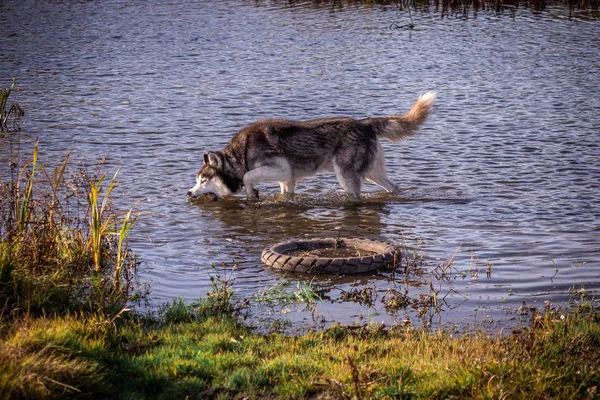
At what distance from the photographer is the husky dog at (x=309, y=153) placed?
13.1m

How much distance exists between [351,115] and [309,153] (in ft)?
19.3

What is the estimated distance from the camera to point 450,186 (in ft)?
45.6

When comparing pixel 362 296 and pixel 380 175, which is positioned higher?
pixel 380 175

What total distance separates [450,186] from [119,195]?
5.16 metres

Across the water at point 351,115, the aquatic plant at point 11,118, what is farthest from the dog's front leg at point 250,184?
the aquatic plant at point 11,118

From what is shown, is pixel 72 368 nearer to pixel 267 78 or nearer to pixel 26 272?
pixel 26 272

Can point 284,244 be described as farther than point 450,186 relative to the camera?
No

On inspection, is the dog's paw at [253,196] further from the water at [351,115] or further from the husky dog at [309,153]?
the water at [351,115]

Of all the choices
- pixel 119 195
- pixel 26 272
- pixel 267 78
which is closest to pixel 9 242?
pixel 26 272

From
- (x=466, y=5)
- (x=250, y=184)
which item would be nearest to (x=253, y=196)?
(x=250, y=184)

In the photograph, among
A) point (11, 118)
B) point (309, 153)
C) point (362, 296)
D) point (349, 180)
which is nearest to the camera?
point (362, 296)

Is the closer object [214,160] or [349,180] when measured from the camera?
[349,180]

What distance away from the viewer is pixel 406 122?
13297 millimetres

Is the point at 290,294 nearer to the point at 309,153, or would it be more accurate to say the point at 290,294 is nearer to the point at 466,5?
the point at 309,153
